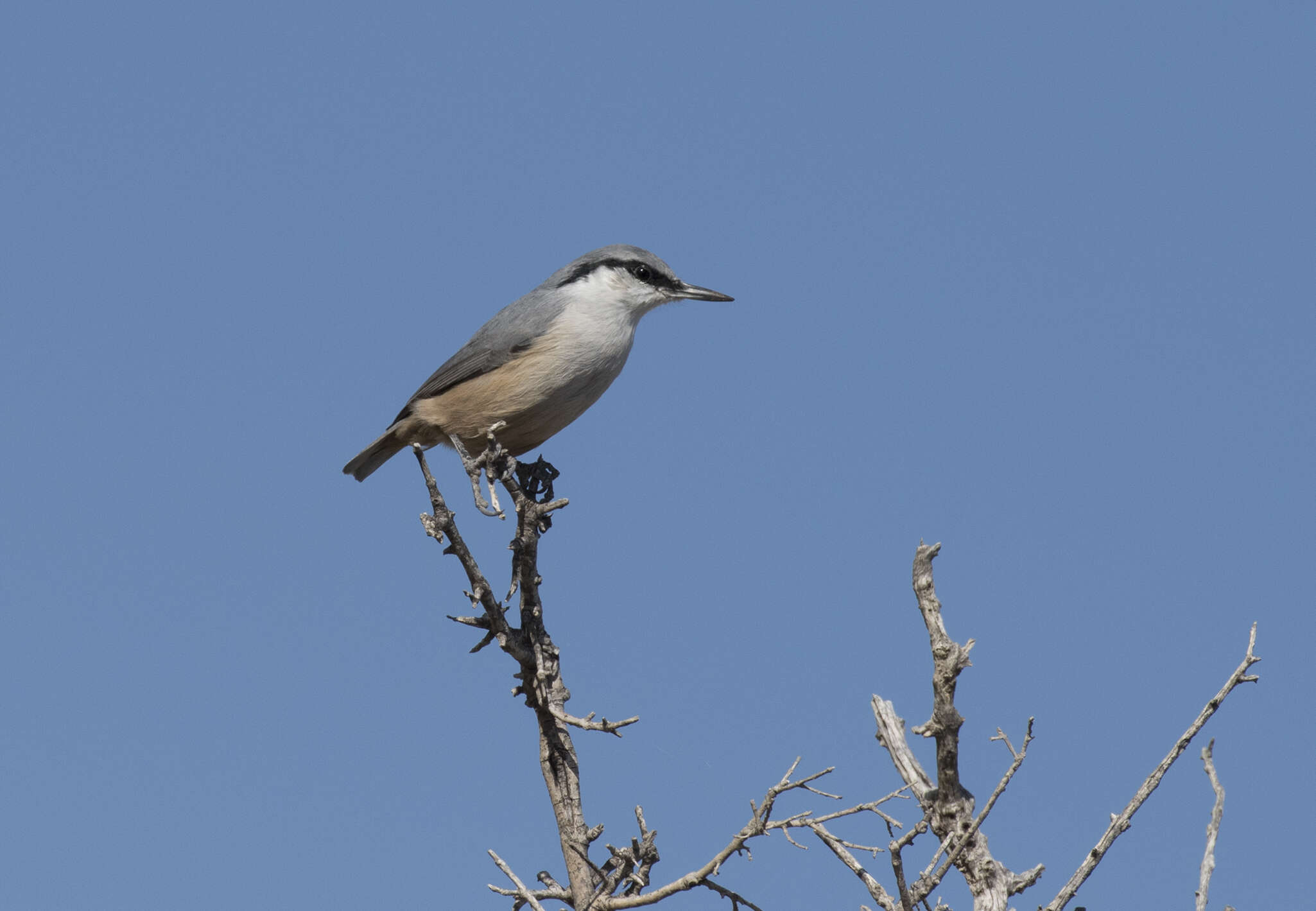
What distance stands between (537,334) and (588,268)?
0.76 m

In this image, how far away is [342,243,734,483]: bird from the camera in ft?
→ 22.4

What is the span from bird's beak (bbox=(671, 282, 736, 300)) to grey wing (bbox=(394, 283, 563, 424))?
0.80 meters

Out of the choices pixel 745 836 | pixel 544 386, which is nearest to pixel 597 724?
pixel 745 836

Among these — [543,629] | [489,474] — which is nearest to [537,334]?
[489,474]

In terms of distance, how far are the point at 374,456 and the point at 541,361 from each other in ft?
4.73

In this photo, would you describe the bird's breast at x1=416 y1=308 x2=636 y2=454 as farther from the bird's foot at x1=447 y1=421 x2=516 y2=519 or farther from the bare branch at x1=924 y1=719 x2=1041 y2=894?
the bare branch at x1=924 y1=719 x2=1041 y2=894

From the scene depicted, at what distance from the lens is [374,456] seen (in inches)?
303

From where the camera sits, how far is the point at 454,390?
279 inches

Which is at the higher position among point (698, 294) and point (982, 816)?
point (698, 294)

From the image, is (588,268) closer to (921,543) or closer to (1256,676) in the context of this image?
(921,543)

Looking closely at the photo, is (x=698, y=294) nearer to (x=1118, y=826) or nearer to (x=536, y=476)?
(x=536, y=476)

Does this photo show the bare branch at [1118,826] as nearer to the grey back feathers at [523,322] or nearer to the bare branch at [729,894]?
the bare branch at [729,894]

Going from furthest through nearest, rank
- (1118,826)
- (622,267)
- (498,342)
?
(622,267) < (498,342) < (1118,826)

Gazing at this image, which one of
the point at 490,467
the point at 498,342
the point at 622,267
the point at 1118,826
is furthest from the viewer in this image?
the point at 622,267
